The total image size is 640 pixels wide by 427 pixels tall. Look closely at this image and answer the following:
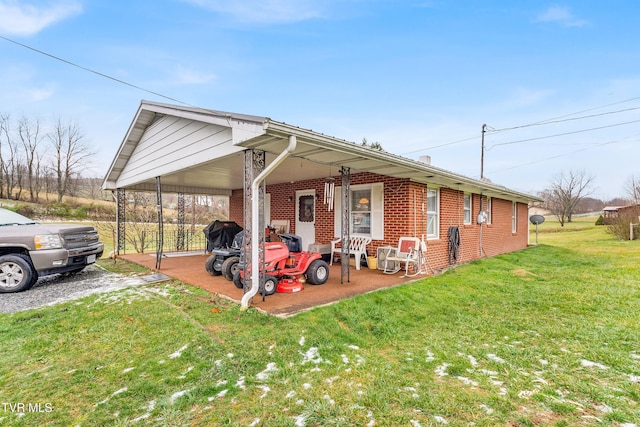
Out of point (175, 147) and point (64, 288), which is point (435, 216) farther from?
point (64, 288)

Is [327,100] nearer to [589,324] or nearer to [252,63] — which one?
[252,63]

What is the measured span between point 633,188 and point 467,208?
121 feet

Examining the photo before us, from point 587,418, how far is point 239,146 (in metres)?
4.38

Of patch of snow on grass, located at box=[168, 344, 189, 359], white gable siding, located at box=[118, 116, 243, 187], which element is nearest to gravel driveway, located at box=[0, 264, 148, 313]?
white gable siding, located at box=[118, 116, 243, 187]

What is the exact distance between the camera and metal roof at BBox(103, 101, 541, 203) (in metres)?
3.87

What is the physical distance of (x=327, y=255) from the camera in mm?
8141

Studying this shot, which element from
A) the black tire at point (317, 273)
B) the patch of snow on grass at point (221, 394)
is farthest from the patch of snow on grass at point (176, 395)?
the black tire at point (317, 273)

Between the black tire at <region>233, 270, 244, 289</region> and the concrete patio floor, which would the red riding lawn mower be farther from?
the concrete patio floor

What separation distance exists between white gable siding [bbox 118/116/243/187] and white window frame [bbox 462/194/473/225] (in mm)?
7488

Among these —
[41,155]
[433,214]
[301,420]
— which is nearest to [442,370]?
[301,420]

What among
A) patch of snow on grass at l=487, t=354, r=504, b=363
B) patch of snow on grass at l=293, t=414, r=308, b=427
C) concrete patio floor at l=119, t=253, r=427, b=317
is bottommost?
patch of snow on grass at l=487, t=354, r=504, b=363

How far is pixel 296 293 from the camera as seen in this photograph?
498 centimetres

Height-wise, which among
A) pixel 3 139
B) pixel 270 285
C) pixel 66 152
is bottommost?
pixel 270 285

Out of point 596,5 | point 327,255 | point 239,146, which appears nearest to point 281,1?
point 239,146
